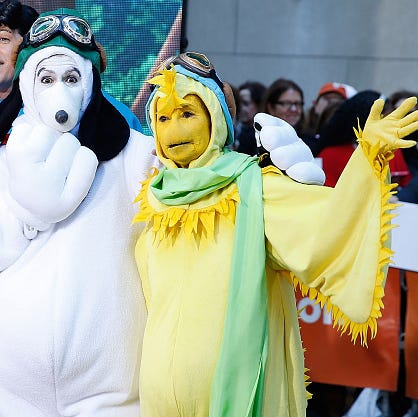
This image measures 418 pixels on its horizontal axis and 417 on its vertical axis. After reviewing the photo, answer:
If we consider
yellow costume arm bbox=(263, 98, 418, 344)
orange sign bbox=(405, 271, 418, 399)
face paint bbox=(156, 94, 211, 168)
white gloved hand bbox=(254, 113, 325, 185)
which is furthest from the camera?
orange sign bbox=(405, 271, 418, 399)

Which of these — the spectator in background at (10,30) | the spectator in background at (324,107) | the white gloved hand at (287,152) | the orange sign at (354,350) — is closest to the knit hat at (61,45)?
the spectator in background at (10,30)

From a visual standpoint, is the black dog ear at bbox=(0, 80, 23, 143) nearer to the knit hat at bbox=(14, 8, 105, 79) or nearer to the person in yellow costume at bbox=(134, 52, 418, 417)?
the knit hat at bbox=(14, 8, 105, 79)

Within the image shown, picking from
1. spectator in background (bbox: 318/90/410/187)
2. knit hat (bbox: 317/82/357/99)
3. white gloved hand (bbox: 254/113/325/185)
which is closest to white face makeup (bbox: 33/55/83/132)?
white gloved hand (bbox: 254/113/325/185)

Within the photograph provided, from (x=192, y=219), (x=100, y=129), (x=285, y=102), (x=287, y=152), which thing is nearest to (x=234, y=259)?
(x=192, y=219)

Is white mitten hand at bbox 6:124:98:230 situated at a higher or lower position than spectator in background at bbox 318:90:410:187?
higher

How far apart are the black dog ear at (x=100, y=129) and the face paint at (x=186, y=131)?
0.28 m

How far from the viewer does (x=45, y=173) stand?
3.65 metres

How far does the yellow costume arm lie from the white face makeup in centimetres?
80

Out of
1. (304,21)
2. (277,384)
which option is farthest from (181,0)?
(304,21)

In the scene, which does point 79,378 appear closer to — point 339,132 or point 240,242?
point 240,242

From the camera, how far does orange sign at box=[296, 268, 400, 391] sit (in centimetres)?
551

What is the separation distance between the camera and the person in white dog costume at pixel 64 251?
369cm

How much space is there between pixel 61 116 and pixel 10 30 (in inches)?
31.4

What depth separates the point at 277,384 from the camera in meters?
3.56
